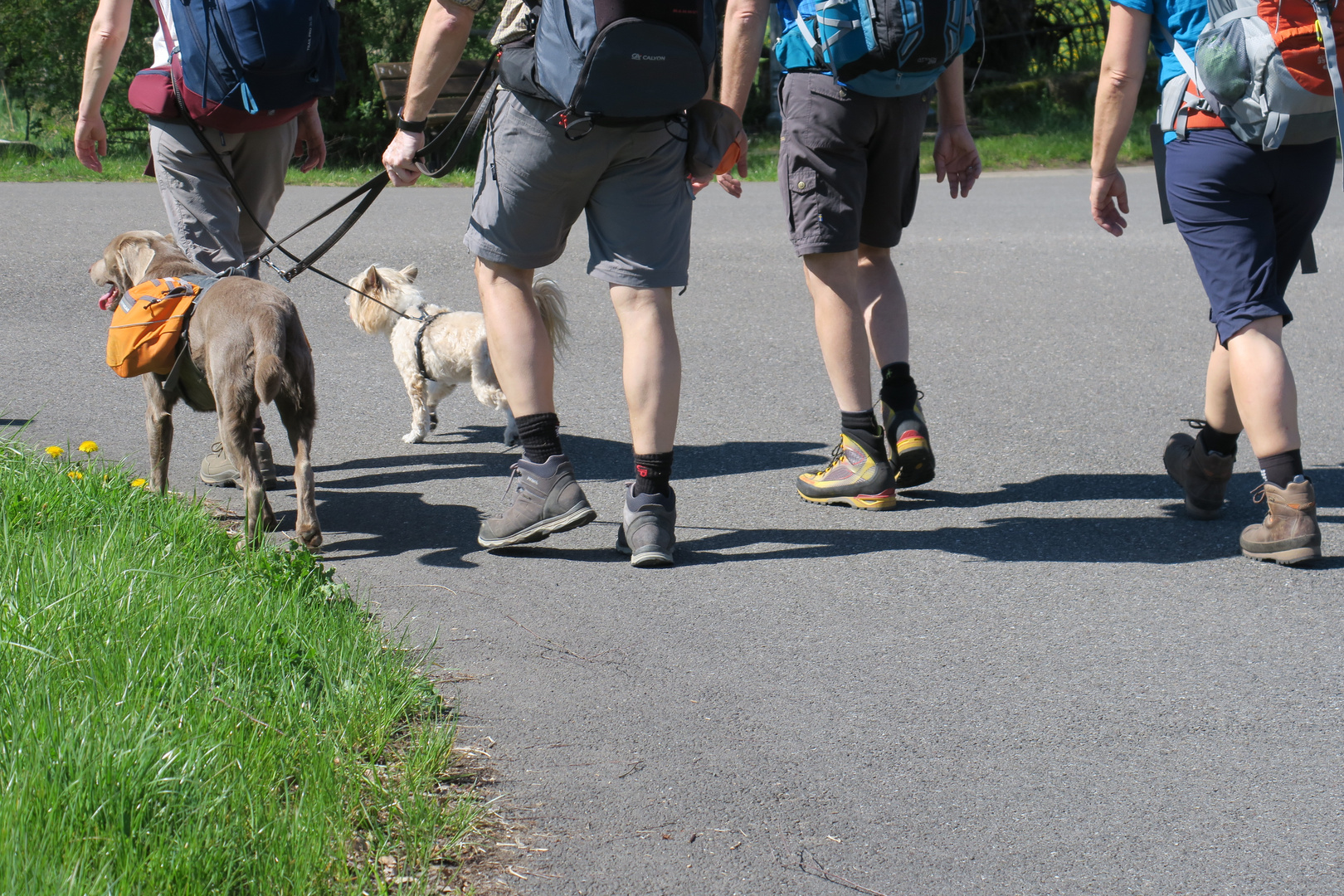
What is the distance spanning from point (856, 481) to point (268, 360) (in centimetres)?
202

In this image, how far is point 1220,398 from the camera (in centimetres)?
415

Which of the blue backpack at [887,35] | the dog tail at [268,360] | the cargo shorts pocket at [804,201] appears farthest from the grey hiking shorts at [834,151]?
the dog tail at [268,360]

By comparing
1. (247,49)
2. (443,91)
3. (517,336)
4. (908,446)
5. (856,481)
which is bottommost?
(856,481)

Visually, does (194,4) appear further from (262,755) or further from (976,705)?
(976,705)

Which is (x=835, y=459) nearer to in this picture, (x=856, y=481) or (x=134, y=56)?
(x=856, y=481)

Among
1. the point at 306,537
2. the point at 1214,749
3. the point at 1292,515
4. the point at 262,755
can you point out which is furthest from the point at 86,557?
the point at 1292,515

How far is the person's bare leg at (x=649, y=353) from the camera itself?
3711 mm

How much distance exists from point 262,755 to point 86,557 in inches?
48.2

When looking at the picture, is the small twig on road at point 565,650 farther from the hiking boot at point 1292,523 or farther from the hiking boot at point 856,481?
the hiking boot at point 1292,523

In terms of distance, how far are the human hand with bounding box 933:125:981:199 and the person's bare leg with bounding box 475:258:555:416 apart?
5.39 ft

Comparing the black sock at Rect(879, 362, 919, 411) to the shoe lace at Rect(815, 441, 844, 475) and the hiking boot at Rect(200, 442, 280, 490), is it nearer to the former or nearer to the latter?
the shoe lace at Rect(815, 441, 844, 475)

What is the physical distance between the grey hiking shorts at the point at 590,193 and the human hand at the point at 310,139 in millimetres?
1579

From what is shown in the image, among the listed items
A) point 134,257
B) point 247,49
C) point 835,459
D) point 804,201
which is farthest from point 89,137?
point 835,459

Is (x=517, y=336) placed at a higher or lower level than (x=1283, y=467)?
higher
